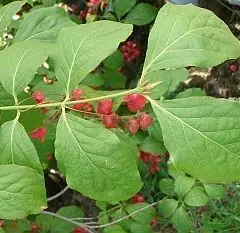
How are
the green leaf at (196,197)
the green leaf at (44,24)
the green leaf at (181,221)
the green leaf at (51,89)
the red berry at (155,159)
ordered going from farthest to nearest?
the red berry at (155,159) → the green leaf at (181,221) → the green leaf at (196,197) → the green leaf at (51,89) → the green leaf at (44,24)

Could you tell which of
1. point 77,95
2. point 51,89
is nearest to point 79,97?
point 77,95

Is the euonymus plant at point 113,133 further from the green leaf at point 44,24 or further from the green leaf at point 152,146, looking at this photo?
the green leaf at point 152,146

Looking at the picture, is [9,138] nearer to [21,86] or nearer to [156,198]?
[21,86]

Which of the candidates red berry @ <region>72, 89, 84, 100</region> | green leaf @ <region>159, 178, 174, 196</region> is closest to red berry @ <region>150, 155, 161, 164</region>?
green leaf @ <region>159, 178, 174, 196</region>

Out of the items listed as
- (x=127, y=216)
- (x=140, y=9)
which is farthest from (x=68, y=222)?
(x=140, y=9)

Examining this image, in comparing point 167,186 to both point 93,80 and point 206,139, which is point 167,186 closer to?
point 93,80

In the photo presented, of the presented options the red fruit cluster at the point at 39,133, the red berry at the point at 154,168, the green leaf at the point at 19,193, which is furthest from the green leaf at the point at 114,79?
the green leaf at the point at 19,193
